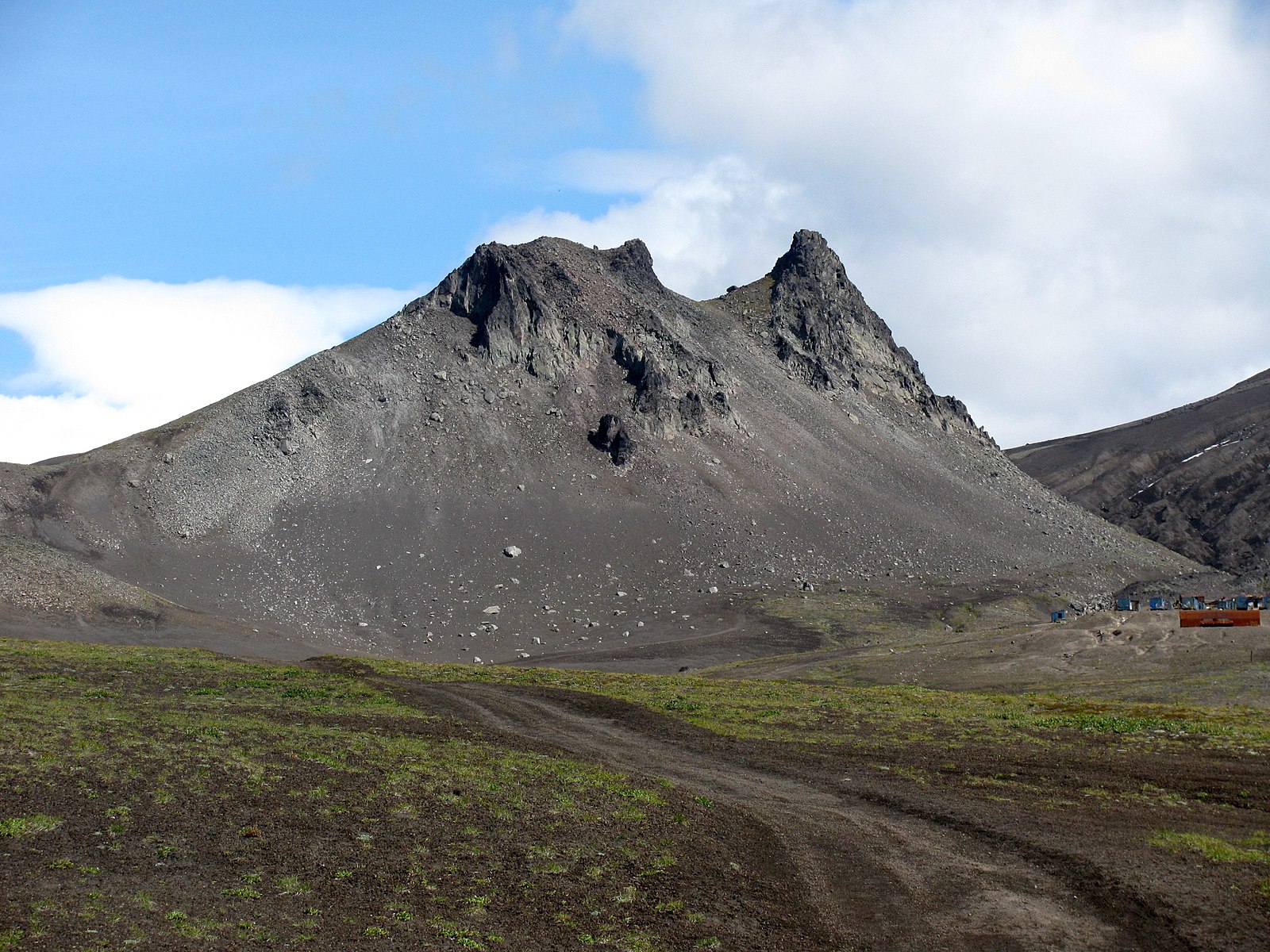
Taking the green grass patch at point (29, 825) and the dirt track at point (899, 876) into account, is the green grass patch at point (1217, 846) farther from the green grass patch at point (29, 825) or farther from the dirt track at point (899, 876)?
the green grass patch at point (29, 825)

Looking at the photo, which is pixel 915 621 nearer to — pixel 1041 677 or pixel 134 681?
pixel 1041 677

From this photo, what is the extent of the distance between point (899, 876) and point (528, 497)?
433 ft

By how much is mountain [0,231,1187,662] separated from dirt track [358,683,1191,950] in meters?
83.1

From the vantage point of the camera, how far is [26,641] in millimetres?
81438

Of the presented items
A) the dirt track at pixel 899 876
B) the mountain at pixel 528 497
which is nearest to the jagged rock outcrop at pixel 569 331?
the mountain at pixel 528 497

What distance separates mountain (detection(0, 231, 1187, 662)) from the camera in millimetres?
126000

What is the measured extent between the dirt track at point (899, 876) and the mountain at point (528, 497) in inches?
3274

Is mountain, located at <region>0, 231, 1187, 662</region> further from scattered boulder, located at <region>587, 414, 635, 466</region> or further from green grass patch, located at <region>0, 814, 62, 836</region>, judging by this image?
green grass patch, located at <region>0, 814, 62, 836</region>

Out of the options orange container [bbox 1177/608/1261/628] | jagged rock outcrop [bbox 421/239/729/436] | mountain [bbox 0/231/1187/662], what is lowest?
orange container [bbox 1177/608/1261/628]

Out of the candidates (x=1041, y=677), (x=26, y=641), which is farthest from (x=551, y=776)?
(x=26, y=641)

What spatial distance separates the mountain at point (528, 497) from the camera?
12600 centimetres

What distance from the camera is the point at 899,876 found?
896 inches

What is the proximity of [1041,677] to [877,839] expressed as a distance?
166 ft

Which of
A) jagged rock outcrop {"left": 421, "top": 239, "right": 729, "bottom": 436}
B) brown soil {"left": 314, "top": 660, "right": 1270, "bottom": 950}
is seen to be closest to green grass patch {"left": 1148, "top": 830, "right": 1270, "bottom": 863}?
brown soil {"left": 314, "top": 660, "right": 1270, "bottom": 950}
